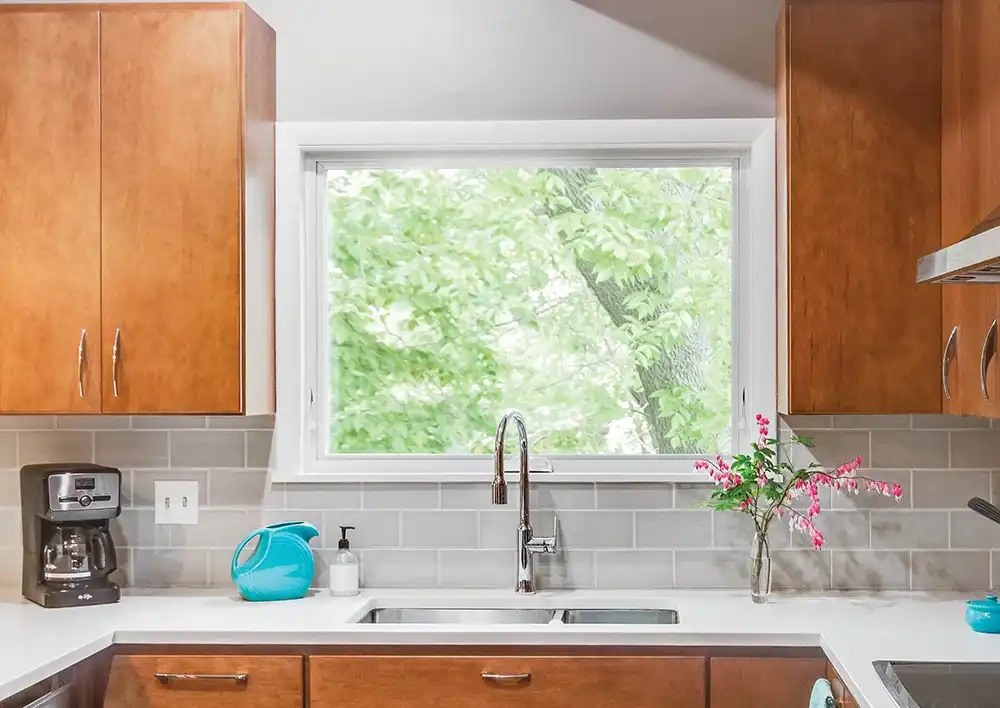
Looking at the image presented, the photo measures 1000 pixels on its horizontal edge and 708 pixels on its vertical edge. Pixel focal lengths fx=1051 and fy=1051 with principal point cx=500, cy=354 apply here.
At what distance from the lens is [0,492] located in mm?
2828

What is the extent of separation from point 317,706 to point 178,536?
2.52ft

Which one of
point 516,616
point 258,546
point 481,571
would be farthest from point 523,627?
point 258,546

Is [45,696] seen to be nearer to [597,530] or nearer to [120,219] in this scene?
[120,219]

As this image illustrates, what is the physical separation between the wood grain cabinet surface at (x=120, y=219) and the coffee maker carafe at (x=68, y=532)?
0.61 ft

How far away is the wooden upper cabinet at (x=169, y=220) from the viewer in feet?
8.18

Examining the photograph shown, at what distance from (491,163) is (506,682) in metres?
1.35

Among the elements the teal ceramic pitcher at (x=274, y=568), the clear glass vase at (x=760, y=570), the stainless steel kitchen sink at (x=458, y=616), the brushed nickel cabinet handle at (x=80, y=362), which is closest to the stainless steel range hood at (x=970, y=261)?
the clear glass vase at (x=760, y=570)

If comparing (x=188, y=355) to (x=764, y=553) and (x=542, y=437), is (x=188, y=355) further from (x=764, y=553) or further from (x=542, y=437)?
(x=764, y=553)

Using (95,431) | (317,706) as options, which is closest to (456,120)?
(95,431)

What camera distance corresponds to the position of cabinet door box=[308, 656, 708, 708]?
224cm

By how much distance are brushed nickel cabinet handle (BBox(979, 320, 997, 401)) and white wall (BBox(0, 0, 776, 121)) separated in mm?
878

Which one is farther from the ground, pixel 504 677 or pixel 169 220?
pixel 169 220

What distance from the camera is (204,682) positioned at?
226 centimetres

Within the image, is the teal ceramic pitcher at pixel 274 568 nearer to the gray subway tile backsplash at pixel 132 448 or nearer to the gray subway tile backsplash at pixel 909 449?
the gray subway tile backsplash at pixel 132 448
